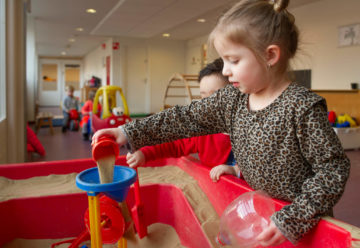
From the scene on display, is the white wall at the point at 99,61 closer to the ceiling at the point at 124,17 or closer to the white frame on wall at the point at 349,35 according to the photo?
the ceiling at the point at 124,17

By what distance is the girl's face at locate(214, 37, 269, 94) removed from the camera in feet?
2.17

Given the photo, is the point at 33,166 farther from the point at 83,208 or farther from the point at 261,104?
the point at 261,104

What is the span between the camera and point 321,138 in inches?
23.9

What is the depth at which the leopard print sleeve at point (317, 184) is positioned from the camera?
0.59 meters

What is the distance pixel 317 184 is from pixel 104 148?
43cm

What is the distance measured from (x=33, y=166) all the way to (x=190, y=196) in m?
0.61

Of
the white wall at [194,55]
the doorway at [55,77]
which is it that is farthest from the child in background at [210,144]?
the doorway at [55,77]

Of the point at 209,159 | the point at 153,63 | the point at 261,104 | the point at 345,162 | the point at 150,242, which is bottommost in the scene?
the point at 150,242

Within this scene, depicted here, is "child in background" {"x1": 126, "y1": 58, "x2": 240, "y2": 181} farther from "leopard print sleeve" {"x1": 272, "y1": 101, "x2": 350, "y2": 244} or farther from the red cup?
"leopard print sleeve" {"x1": 272, "y1": 101, "x2": 350, "y2": 244}

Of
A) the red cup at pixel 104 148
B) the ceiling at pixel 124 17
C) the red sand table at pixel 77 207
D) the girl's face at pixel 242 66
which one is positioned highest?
the ceiling at pixel 124 17

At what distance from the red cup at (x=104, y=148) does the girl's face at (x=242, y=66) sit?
29 centimetres

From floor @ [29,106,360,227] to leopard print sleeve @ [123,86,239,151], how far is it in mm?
1299

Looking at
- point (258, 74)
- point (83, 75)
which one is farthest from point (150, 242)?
point (83, 75)

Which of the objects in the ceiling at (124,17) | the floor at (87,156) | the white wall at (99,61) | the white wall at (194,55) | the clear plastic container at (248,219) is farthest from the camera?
the white wall at (99,61)
